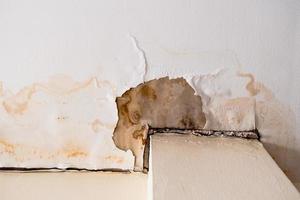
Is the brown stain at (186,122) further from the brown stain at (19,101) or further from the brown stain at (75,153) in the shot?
the brown stain at (19,101)

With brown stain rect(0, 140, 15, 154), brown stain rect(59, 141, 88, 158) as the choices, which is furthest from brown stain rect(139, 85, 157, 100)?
brown stain rect(0, 140, 15, 154)

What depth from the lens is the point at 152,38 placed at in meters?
1.06

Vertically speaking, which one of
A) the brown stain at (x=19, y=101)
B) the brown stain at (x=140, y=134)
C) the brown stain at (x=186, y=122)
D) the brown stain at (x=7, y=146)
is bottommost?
the brown stain at (x=7, y=146)

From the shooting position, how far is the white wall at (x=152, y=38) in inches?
41.1

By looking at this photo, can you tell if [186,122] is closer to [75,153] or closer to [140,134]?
[140,134]

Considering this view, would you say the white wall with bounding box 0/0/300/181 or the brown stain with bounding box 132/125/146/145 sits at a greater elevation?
the white wall with bounding box 0/0/300/181

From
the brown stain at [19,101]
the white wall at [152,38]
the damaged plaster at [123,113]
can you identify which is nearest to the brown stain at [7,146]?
the damaged plaster at [123,113]

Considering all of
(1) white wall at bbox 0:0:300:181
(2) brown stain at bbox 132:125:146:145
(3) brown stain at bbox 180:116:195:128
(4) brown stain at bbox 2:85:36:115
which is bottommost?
(2) brown stain at bbox 132:125:146:145

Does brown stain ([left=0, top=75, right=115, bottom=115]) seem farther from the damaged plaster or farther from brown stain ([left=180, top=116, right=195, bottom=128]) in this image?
brown stain ([left=180, top=116, right=195, bottom=128])

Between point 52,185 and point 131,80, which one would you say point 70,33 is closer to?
point 131,80

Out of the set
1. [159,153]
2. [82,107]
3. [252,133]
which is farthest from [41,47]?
[252,133]

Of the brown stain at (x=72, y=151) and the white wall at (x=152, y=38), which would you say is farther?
the brown stain at (x=72, y=151)

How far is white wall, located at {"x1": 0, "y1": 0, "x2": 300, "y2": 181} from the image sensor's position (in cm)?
104

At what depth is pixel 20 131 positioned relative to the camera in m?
1.14
